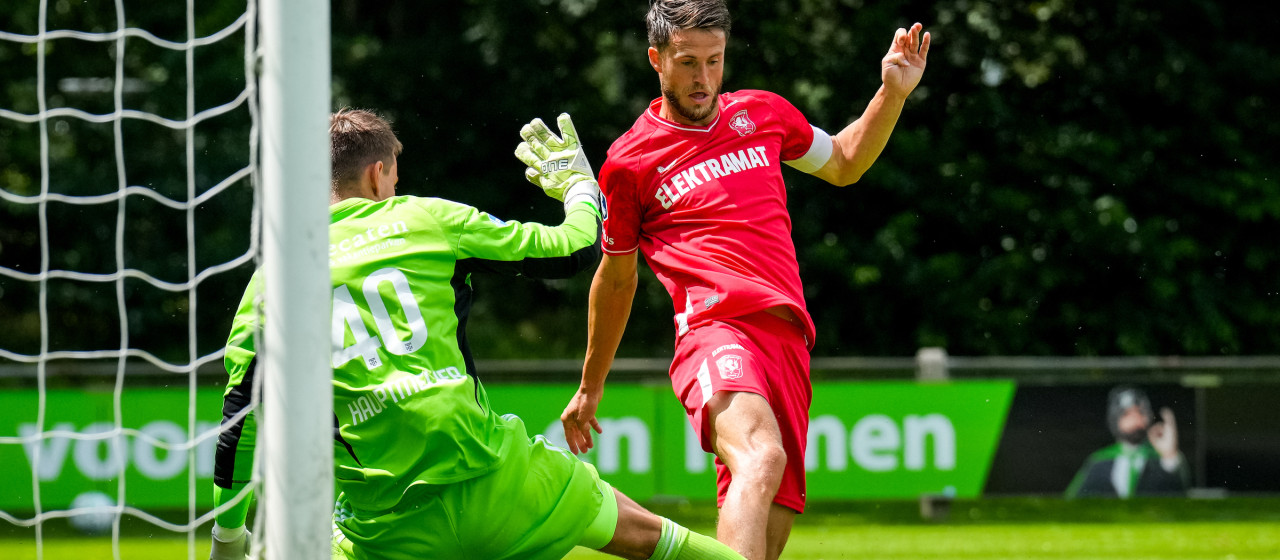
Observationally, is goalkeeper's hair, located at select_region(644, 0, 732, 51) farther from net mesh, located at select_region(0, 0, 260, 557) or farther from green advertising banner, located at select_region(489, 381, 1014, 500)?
net mesh, located at select_region(0, 0, 260, 557)

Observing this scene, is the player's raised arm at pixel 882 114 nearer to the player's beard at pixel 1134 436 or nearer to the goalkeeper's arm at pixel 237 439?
the goalkeeper's arm at pixel 237 439

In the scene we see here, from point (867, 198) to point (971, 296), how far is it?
155 cm

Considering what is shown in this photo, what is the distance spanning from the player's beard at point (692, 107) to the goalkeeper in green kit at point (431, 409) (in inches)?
27.6

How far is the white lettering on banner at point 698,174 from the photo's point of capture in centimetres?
365

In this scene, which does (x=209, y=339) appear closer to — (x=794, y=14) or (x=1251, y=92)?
(x=794, y=14)

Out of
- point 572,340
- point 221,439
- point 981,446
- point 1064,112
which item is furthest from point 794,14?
point 221,439

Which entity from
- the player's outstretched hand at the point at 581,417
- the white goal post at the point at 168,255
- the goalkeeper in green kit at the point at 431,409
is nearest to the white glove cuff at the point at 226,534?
the white goal post at the point at 168,255

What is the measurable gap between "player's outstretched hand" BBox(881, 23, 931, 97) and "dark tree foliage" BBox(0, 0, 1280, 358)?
9.56 metres

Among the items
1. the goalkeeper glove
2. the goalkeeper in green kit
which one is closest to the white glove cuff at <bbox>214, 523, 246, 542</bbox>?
the goalkeeper glove

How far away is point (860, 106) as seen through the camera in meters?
13.6

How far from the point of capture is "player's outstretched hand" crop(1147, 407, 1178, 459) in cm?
870

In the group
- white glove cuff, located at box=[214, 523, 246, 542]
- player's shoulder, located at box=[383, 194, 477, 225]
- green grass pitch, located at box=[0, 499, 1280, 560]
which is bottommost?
green grass pitch, located at box=[0, 499, 1280, 560]

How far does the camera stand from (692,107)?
369cm

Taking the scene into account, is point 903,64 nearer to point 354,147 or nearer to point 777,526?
point 777,526
